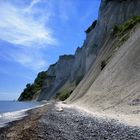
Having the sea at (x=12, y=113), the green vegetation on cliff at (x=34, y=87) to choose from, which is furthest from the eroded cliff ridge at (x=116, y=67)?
the green vegetation on cliff at (x=34, y=87)

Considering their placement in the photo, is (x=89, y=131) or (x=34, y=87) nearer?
(x=89, y=131)

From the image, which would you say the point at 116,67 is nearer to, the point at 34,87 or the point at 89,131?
the point at 89,131

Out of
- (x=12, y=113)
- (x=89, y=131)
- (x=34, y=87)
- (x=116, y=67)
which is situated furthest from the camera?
(x=34, y=87)

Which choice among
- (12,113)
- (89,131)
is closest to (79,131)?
(89,131)

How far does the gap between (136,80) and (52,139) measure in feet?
41.8

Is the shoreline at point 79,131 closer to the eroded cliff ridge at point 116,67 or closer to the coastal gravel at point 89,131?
the coastal gravel at point 89,131

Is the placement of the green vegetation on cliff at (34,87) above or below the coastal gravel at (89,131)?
above

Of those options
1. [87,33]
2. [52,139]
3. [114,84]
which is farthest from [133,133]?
[87,33]

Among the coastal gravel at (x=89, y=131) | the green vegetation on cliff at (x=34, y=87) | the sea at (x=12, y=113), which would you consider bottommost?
the coastal gravel at (x=89, y=131)

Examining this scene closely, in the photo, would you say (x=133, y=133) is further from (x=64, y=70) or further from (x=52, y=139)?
(x=64, y=70)

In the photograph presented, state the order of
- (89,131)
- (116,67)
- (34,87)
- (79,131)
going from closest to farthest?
1. (89,131)
2. (79,131)
3. (116,67)
4. (34,87)

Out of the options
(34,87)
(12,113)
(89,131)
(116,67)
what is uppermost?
(34,87)

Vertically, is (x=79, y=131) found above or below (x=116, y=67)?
below

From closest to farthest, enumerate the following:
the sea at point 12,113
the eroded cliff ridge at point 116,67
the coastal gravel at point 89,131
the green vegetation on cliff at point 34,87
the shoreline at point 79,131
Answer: the coastal gravel at point 89,131 → the shoreline at point 79,131 → the eroded cliff ridge at point 116,67 → the sea at point 12,113 → the green vegetation on cliff at point 34,87
